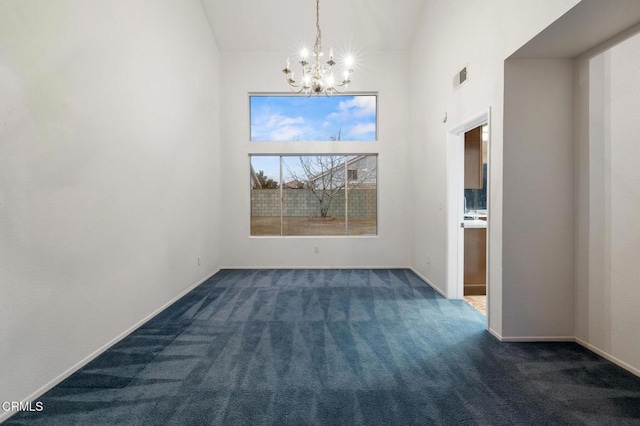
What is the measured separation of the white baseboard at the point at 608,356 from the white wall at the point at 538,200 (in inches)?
4.0

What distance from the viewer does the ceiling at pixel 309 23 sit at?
4.80 m

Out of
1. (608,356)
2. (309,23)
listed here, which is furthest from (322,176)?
(608,356)

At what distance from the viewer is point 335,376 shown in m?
2.12

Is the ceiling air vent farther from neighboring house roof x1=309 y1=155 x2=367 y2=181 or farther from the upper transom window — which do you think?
neighboring house roof x1=309 y1=155 x2=367 y2=181

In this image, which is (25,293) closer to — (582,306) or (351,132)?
(582,306)

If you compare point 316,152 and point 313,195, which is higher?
point 316,152

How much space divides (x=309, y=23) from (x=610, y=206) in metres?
4.91

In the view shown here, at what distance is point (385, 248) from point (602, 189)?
351 centimetres

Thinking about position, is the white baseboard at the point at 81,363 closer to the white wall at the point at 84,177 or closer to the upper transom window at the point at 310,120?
the white wall at the point at 84,177

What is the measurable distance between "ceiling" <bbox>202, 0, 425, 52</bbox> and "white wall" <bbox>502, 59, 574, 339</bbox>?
3.12 meters

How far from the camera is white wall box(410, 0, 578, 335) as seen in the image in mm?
2531

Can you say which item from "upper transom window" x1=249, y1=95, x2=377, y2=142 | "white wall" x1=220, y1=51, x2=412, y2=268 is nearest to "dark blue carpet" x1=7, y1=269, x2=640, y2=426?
"white wall" x1=220, y1=51, x2=412, y2=268

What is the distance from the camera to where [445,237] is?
12.8ft

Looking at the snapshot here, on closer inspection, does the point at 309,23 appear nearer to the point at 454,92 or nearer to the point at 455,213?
the point at 454,92
